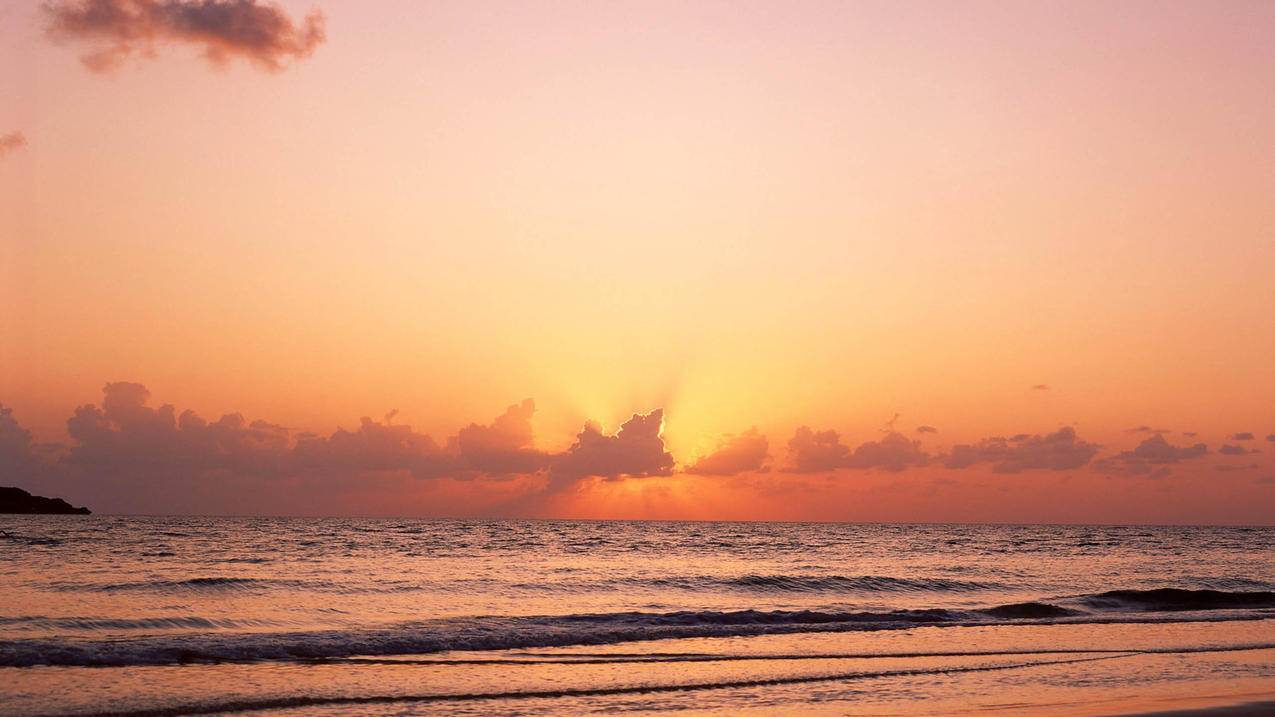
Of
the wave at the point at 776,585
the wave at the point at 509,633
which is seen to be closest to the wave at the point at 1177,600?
the wave at the point at 509,633

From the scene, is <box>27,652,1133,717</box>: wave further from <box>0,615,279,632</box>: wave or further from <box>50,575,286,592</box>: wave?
<box>50,575,286,592</box>: wave

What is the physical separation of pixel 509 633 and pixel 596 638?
2.60m

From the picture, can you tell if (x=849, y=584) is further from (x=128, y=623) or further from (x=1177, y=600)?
(x=128, y=623)

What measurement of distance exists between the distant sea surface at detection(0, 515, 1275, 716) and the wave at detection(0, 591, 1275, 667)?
117 mm

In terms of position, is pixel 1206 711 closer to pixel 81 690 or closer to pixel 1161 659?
pixel 1161 659

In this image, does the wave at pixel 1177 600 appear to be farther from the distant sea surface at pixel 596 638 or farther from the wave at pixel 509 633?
the wave at pixel 509 633

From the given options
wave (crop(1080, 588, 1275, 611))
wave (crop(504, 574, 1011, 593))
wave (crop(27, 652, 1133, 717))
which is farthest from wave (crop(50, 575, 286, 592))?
wave (crop(1080, 588, 1275, 611))

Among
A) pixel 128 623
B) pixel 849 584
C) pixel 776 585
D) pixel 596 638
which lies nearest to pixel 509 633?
pixel 596 638

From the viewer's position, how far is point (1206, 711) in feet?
58.7

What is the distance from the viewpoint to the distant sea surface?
19000mm

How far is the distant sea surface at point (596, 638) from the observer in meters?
19.0

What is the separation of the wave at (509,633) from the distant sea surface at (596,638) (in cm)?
12

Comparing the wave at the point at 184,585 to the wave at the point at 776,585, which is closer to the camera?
the wave at the point at 184,585

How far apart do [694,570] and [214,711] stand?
43.6 m
